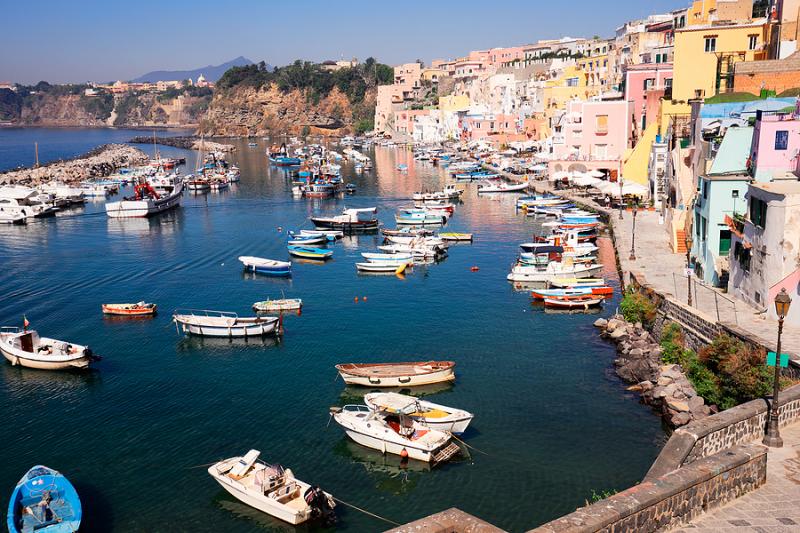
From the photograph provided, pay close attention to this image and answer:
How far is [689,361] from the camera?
2031 centimetres

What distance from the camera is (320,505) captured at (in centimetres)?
1469

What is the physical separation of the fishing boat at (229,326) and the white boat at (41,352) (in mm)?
3931

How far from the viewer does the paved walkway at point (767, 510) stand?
8.84 meters

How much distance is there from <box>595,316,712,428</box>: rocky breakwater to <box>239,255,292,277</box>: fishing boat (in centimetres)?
1680

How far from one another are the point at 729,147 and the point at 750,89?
1242 cm

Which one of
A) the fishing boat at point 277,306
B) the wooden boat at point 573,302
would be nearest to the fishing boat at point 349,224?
the fishing boat at point 277,306

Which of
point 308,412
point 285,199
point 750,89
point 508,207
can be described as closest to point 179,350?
point 308,412

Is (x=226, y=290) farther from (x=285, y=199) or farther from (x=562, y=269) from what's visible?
(x=285, y=199)

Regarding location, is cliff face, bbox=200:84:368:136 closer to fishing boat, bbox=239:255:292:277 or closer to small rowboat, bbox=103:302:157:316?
fishing boat, bbox=239:255:292:277

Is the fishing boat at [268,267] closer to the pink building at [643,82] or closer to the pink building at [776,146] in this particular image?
the pink building at [776,146]

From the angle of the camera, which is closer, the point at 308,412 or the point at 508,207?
the point at 308,412

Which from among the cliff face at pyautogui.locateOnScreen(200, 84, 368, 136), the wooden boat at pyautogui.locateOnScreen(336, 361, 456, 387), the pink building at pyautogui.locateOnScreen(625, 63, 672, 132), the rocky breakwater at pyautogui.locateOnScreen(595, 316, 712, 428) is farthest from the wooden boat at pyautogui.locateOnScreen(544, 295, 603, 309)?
the cliff face at pyautogui.locateOnScreen(200, 84, 368, 136)

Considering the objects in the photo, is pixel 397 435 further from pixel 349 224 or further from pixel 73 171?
pixel 73 171

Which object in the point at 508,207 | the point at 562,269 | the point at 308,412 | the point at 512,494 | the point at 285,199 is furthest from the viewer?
the point at 285,199
